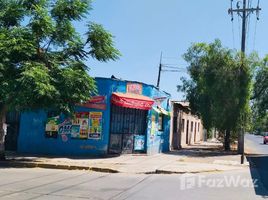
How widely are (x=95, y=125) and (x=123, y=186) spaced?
9.34 metres

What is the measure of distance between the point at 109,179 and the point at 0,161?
621cm

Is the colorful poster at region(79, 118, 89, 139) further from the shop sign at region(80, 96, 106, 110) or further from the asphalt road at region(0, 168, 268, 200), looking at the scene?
the asphalt road at region(0, 168, 268, 200)

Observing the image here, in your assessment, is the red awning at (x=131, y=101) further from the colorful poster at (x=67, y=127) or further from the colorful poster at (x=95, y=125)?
the colorful poster at (x=67, y=127)

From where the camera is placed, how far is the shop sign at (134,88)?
861 inches

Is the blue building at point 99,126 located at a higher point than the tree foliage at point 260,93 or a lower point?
lower

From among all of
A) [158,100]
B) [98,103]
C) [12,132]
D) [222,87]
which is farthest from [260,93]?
[12,132]

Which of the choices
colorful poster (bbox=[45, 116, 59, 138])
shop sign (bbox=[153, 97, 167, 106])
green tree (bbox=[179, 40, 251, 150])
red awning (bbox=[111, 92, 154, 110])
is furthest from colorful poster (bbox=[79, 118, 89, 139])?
green tree (bbox=[179, 40, 251, 150])

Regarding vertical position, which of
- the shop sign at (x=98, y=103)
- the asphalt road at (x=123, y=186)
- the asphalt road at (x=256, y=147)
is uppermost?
the shop sign at (x=98, y=103)

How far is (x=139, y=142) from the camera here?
22.4 m

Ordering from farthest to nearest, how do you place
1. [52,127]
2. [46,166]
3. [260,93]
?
[260,93], [52,127], [46,166]

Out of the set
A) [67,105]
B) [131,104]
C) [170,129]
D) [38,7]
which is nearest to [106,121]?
[131,104]

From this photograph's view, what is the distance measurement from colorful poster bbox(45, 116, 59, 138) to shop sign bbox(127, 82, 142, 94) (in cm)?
402

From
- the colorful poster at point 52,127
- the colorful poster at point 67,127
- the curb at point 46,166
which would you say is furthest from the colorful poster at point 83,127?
the curb at point 46,166

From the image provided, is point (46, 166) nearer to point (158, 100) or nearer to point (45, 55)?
point (45, 55)
